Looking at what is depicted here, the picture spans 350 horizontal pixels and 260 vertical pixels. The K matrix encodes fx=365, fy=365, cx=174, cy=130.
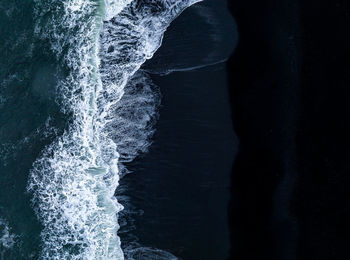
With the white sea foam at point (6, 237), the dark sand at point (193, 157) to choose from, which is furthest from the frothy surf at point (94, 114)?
the white sea foam at point (6, 237)

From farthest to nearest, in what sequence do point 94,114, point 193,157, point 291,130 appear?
point 94,114 → point 193,157 → point 291,130

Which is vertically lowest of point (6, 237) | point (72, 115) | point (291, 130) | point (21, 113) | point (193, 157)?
point (6, 237)

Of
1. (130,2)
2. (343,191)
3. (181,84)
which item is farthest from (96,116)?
(343,191)

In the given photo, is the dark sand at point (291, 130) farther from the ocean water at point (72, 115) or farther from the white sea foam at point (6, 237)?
the white sea foam at point (6, 237)

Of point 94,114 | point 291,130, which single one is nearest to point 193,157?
point 291,130

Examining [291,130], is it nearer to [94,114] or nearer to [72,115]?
[94,114]

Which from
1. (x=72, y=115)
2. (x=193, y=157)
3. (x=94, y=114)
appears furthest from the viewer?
(x=72, y=115)

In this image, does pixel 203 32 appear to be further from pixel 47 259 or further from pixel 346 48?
pixel 47 259
